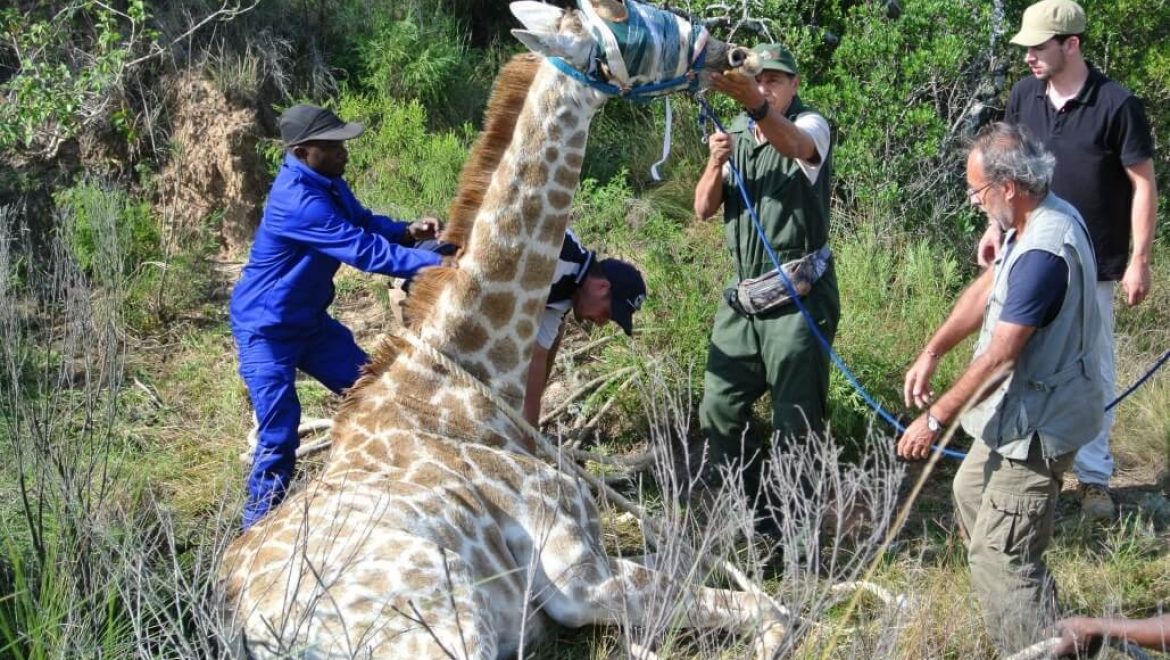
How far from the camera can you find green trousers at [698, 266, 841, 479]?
16.7 feet

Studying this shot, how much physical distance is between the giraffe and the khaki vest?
108 centimetres

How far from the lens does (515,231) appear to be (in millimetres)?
4504

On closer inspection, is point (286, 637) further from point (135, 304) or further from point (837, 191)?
point (837, 191)

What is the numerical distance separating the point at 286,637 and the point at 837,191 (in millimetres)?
5809

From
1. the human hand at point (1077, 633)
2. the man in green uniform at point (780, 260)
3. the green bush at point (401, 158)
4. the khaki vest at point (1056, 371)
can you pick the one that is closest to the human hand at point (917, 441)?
the khaki vest at point (1056, 371)

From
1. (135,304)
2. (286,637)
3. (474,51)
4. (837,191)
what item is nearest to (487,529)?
(286,637)

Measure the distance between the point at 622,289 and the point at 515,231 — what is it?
0.88 meters

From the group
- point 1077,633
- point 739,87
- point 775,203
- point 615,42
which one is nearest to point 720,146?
point 775,203

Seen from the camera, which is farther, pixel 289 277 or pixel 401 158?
pixel 401 158

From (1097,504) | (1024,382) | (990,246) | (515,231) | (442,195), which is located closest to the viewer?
(1024,382)

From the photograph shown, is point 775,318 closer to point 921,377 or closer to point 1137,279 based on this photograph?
point 921,377

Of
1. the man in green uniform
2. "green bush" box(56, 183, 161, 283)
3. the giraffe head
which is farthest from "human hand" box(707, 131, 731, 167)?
"green bush" box(56, 183, 161, 283)

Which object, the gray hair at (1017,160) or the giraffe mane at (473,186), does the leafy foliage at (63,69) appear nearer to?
the giraffe mane at (473,186)

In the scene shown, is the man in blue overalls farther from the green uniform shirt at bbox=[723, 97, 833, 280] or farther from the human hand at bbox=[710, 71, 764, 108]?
the human hand at bbox=[710, 71, 764, 108]
